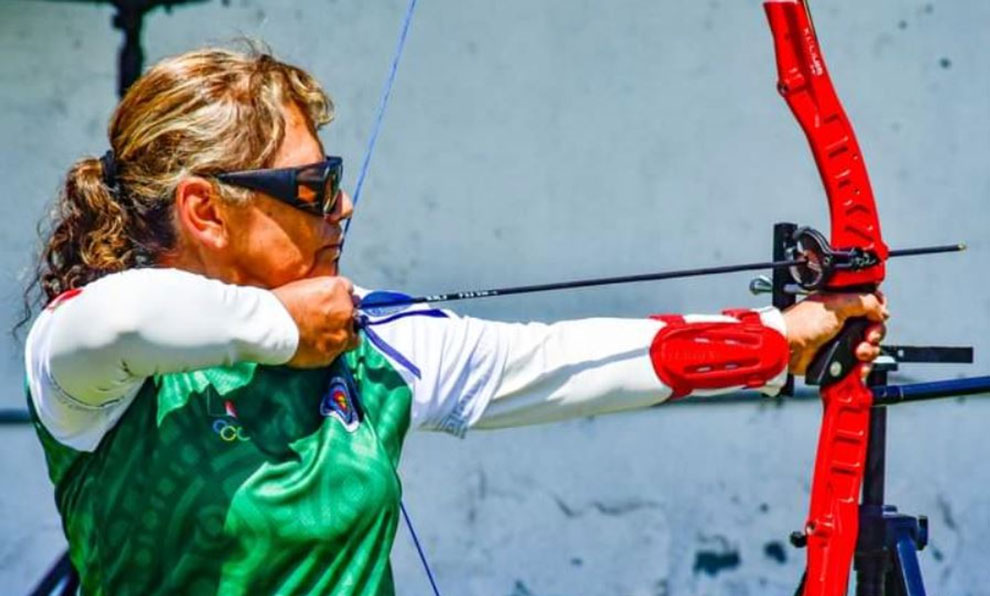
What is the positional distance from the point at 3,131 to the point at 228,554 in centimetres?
126

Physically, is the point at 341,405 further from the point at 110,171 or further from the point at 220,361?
the point at 110,171

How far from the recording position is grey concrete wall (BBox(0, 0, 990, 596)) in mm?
3029

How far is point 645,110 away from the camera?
10.7 ft

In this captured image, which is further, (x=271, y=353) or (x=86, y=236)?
(x=86, y=236)

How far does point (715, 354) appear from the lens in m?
2.24

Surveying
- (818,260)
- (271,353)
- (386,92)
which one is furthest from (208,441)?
(386,92)

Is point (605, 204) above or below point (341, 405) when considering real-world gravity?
above

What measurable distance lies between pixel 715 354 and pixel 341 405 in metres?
0.48

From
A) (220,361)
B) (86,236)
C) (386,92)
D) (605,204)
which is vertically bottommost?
(220,361)

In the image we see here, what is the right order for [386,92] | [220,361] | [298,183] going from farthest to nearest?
[386,92]
[298,183]
[220,361]

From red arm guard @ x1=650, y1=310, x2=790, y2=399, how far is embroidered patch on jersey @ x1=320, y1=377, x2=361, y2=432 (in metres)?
0.40

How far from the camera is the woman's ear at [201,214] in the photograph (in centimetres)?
198

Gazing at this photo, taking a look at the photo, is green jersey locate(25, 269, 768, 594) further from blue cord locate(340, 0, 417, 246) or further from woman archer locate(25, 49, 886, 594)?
blue cord locate(340, 0, 417, 246)

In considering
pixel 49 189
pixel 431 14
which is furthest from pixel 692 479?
pixel 49 189
